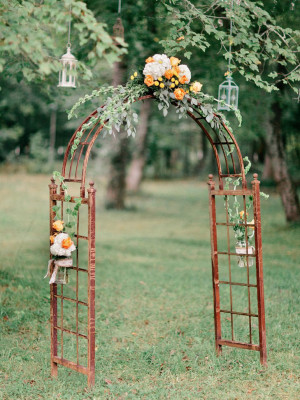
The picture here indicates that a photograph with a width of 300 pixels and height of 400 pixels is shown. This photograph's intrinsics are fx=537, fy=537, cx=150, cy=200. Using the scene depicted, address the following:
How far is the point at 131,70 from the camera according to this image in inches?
347

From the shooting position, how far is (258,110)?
14.1 meters

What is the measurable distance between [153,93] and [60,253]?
1832 millimetres

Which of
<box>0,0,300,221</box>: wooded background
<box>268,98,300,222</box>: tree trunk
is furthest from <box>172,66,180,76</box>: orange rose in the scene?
<box>268,98,300,222</box>: tree trunk

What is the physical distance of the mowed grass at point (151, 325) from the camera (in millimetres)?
5254

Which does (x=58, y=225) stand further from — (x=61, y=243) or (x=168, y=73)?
(x=168, y=73)

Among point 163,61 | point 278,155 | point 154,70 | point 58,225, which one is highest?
point 278,155

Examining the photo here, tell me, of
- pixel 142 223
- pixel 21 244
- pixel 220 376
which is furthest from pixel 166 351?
pixel 142 223

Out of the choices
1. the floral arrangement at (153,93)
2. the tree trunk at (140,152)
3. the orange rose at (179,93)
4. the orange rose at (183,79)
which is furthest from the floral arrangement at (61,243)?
the tree trunk at (140,152)

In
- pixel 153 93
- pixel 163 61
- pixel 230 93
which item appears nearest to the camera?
pixel 163 61

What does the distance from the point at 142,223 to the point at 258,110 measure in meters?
6.20

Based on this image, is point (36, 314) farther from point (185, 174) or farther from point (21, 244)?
point (185, 174)

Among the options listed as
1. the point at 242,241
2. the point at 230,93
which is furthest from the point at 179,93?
the point at 242,241

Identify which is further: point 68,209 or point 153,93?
point 153,93

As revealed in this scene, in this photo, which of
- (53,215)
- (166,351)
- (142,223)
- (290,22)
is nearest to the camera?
(53,215)
